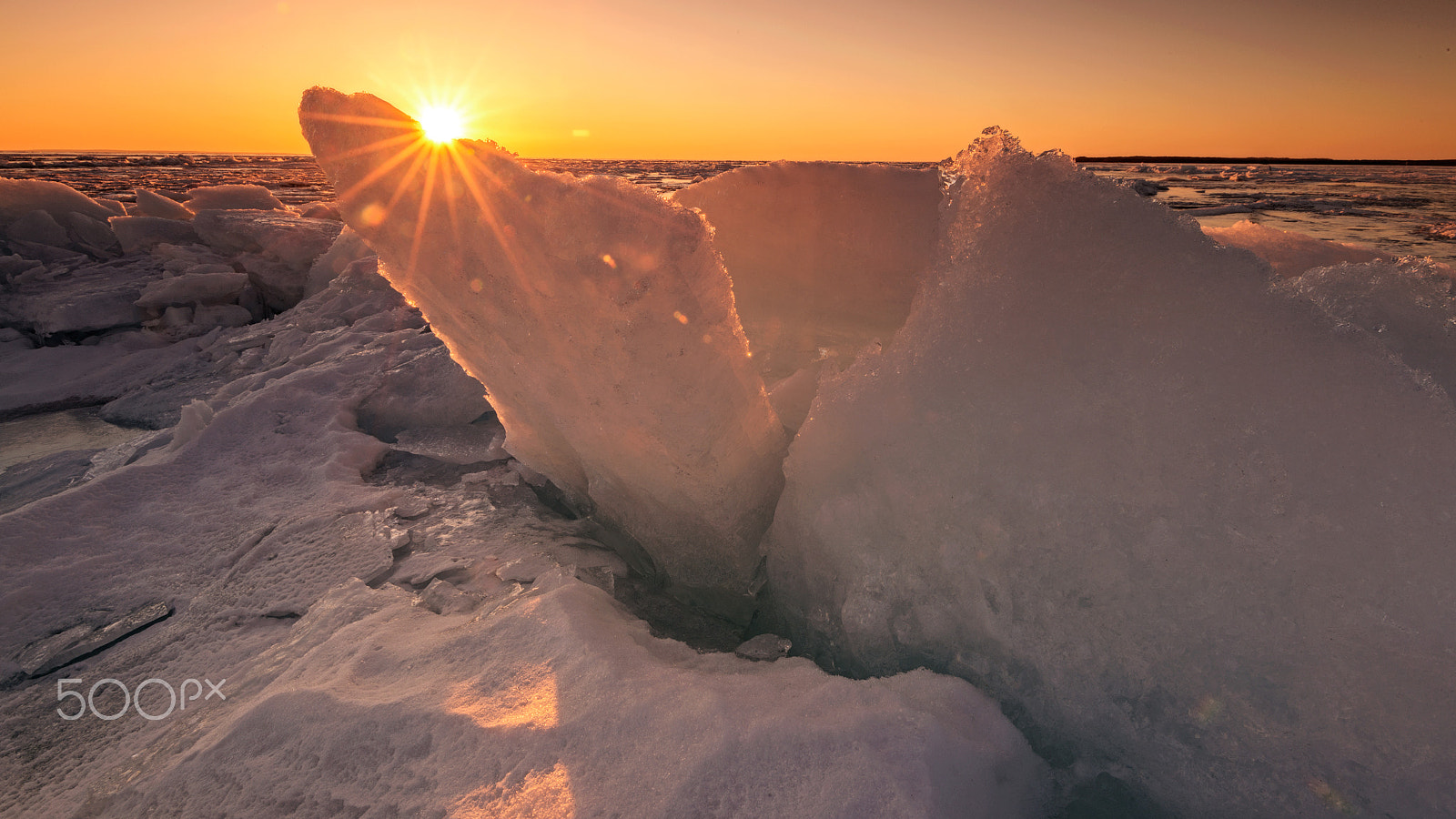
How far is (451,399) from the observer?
3.44m

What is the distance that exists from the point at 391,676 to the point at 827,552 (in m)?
1.10

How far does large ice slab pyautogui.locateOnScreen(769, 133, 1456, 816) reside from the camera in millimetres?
1130

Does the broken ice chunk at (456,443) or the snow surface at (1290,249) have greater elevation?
the snow surface at (1290,249)

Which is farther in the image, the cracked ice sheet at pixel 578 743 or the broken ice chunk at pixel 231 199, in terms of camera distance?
the broken ice chunk at pixel 231 199

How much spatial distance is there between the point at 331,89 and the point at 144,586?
1.74 m

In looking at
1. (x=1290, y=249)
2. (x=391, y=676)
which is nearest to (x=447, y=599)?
(x=391, y=676)

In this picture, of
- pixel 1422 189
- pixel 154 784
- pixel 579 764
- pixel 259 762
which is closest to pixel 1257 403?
pixel 579 764

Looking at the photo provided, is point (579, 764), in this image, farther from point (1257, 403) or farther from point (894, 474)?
point (1257, 403)

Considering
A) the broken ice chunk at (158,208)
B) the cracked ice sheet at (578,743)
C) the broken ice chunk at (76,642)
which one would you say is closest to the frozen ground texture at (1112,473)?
the cracked ice sheet at (578,743)

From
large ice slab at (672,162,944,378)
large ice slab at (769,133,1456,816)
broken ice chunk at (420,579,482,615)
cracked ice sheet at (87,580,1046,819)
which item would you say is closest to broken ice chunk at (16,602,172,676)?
cracked ice sheet at (87,580,1046,819)

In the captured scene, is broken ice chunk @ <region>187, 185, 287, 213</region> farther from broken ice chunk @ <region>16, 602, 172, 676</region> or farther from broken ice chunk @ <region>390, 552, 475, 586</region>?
broken ice chunk @ <region>390, 552, 475, 586</region>

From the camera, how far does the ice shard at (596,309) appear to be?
61.5 inches

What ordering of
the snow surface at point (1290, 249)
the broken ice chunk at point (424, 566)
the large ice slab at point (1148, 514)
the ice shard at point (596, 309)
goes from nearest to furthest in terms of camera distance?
1. the large ice slab at point (1148, 514)
2. the ice shard at point (596, 309)
3. the broken ice chunk at point (424, 566)
4. the snow surface at point (1290, 249)

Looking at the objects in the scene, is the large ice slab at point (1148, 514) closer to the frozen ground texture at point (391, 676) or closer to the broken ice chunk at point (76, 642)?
the frozen ground texture at point (391, 676)
